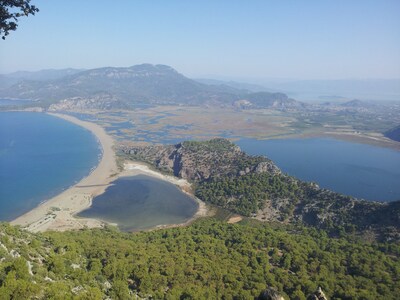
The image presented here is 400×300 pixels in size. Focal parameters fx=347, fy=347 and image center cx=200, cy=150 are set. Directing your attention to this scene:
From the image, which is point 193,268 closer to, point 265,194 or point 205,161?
point 265,194

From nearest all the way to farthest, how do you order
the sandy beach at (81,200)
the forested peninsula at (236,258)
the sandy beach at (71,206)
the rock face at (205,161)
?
the forested peninsula at (236,258), the sandy beach at (71,206), the sandy beach at (81,200), the rock face at (205,161)

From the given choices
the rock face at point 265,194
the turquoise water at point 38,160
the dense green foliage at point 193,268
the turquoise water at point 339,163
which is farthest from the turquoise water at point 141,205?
the turquoise water at point 339,163

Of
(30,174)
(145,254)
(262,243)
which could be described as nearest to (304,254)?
(262,243)

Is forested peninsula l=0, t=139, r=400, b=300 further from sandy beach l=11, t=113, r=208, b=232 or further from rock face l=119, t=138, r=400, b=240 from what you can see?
sandy beach l=11, t=113, r=208, b=232

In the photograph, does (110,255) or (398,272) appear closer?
(110,255)

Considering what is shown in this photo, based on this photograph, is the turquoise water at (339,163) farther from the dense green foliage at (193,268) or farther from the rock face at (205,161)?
the dense green foliage at (193,268)

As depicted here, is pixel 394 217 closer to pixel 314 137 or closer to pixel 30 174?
pixel 30 174

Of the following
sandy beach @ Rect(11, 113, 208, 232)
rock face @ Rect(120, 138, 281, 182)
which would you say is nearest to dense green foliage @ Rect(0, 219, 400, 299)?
sandy beach @ Rect(11, 113, 208, 232)
